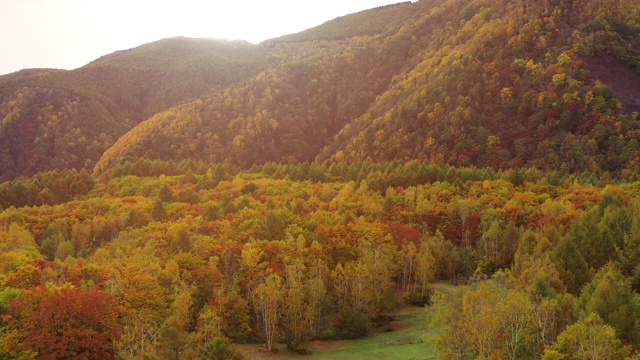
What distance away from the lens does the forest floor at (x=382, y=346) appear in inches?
2790

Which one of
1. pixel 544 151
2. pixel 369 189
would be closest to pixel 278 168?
pixel 369 189

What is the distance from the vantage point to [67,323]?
57000 mm

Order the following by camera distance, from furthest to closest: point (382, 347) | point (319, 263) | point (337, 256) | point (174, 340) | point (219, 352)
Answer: point (337, 256)
point (319, 263)
point (382, 347)
point (174, 340)
point (219, 352)

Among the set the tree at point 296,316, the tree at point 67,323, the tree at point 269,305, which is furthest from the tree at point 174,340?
the tree at point 296,316

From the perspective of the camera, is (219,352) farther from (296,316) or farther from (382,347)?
(382,347)

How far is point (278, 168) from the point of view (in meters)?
184

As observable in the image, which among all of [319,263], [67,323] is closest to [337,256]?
[319,263]

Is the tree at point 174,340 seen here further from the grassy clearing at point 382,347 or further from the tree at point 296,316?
the tree at point 296,316

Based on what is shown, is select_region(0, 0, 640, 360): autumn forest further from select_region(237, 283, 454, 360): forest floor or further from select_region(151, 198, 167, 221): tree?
select_region(237, 283, 454, 360): forest floor

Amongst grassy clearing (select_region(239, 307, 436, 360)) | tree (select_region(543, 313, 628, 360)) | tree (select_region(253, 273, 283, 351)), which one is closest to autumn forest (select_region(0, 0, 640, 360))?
tree (select_region(543, 313, 628, 360))

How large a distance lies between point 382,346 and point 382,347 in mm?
567

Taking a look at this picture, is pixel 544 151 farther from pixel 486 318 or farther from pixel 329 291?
pixel 486 318

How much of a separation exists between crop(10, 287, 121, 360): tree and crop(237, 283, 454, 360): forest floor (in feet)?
57.4

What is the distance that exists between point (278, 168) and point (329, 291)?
99430 millimetres
